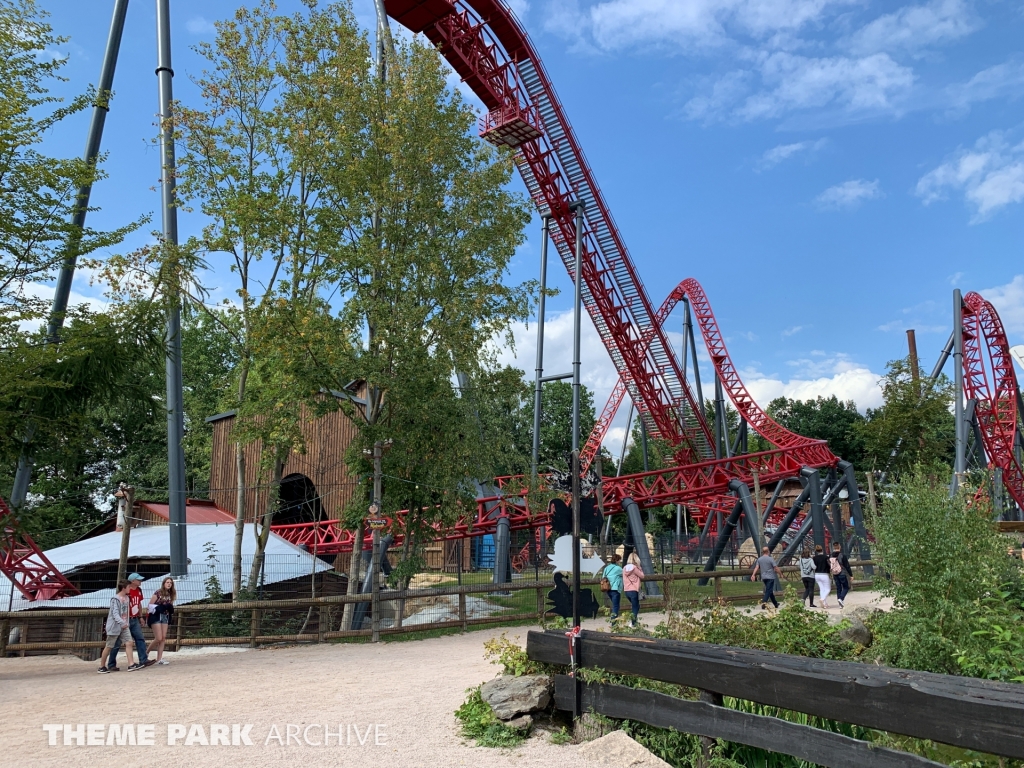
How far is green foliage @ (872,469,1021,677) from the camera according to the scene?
21.6 feet

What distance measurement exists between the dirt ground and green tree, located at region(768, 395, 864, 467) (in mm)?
54977

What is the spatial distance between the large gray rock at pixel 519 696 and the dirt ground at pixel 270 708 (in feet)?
0.92

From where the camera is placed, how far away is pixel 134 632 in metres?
11.6

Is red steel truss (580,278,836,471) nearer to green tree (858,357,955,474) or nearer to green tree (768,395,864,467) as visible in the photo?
green tree (858,357,955,474)

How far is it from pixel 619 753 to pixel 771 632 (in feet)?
6.89

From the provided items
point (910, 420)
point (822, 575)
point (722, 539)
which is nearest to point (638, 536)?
point (722, 539)

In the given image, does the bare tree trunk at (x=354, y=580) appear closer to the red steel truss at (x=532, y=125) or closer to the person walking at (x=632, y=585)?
the person walking at (x=632, y=585)

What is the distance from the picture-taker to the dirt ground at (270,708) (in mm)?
6242

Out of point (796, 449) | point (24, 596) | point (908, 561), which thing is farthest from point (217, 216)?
point (796, 449)

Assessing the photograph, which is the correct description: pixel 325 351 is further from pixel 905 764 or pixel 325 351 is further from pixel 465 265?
pixel 905 764

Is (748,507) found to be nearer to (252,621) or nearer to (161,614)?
(252,621)

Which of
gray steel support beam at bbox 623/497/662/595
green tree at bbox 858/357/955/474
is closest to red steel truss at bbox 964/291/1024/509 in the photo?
green tree at bbox 858/357/955/474

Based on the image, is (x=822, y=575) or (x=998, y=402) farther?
(x=998, y=402)

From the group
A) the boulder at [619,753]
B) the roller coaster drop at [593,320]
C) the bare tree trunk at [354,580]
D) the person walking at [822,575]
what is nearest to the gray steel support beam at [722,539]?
the roller coaster drop at [593,320]
